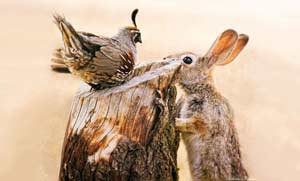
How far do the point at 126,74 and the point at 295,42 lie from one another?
65 cm

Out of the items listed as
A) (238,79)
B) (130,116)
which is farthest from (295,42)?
(130,116)

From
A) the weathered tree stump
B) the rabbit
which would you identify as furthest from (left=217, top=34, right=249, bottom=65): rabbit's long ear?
the weathered tree stump

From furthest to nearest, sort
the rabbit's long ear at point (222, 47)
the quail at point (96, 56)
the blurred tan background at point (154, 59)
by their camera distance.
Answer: the blurred tan background at point (154, 59) < the rabbit's long ear at point (222, 47) < the quail at point (96, 56)

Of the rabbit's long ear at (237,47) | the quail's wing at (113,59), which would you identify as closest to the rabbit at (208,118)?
the rabbit's long ear at (237,47)

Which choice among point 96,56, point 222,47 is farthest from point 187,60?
point 96,56

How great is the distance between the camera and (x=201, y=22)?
5.57 feet

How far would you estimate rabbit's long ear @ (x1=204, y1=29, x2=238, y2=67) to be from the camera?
125 centimetres

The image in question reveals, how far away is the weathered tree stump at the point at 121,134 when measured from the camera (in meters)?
1.16

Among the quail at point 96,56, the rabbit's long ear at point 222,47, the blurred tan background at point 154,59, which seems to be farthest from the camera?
the blurred tan background at point 154,59

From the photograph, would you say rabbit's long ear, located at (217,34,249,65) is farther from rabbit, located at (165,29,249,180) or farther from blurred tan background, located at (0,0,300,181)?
blurred tan background, located at (0,0,300,181)

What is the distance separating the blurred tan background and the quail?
39 cm

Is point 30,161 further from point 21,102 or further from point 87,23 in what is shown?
point 87,23

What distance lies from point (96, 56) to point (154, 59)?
47 centimetres

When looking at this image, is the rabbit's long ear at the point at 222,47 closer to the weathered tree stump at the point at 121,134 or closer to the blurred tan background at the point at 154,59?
the weathered tree stump at the point at 121,134
